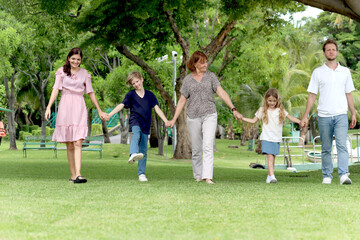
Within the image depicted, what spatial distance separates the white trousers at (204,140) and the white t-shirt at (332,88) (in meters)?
1.73

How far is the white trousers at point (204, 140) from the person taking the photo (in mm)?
9523

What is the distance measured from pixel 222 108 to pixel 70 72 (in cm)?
2815

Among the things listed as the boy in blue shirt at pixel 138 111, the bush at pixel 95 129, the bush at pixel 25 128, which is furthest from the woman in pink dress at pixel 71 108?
the bush at pixel 25 128

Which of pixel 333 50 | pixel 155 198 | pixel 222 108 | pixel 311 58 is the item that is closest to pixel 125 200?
pixel 155 198

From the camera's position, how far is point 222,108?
1475 inches

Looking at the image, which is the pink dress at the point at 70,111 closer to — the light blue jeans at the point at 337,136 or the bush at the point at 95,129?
the light blue jeans at the point at 337,136

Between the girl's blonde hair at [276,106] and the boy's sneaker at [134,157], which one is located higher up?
the girl's blonde hair at [276,106]

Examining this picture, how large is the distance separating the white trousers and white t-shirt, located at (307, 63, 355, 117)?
1.73m

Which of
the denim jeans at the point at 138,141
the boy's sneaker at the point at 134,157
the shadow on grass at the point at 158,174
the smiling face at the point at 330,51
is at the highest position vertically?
the smiling face at the point at 330,51

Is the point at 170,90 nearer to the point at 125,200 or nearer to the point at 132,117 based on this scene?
the point at 132,117

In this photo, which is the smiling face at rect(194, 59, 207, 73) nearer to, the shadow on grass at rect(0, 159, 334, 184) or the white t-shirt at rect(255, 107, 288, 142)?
the white t-shirt at rect(255, 107, 288, 142)

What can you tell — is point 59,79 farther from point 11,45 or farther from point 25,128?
point 25,128

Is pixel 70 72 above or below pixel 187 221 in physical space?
above

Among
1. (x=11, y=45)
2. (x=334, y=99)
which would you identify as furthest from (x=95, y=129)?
(x=334, y=99)
